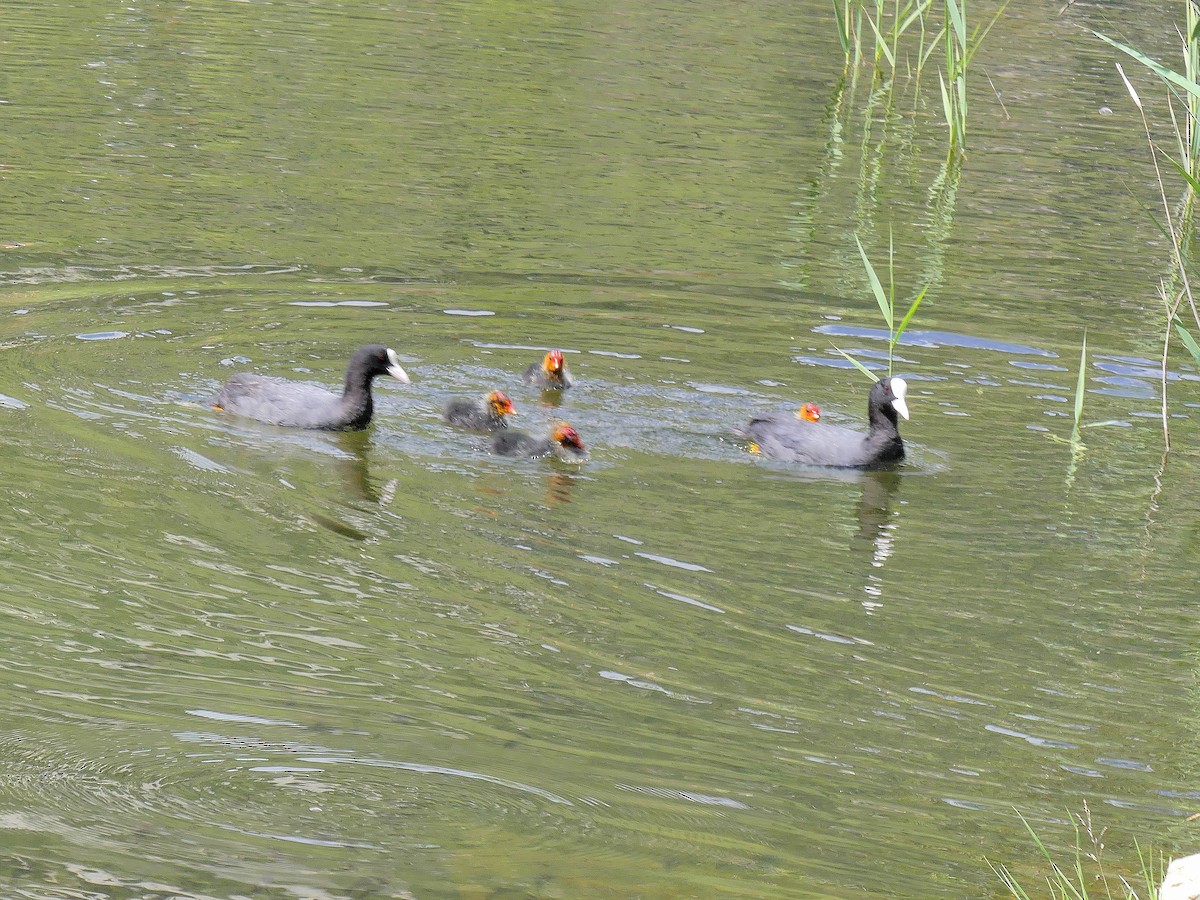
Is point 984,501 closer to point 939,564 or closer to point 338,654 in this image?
point 939,564

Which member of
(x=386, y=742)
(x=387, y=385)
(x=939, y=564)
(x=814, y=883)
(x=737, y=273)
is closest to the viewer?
(x=814, y=883)

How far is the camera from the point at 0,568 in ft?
22.7

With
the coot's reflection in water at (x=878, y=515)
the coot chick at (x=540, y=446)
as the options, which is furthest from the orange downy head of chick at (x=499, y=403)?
the coot's reflection in water at (x=878, y=515)

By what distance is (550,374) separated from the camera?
1016 centimetres

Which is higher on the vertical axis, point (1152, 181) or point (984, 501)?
point (1152, 181)

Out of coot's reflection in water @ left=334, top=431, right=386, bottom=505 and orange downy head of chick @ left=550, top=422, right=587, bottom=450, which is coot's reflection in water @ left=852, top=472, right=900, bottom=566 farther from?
coot's reflection in water @ left=334, top=431, right=386, bottom=505

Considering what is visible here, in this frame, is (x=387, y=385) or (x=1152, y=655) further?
(x=387, y=385)

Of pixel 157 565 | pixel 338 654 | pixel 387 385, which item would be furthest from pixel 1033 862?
pixel 387 385

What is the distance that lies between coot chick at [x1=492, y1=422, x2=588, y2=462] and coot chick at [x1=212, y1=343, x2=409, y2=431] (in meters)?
0.75

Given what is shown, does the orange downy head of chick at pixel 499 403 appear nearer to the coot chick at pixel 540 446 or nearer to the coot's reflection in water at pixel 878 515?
the coot chick at pixel 540 446

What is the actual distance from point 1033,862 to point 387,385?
19.8 ft

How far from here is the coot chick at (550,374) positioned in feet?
33.1

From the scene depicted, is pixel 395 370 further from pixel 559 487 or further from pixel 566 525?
pixel 566 525

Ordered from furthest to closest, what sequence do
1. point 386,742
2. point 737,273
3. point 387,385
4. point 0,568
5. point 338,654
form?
1. point 737,273
2. point 387,385
3. point 0,568
4. point 338,654
5. point 386,742
